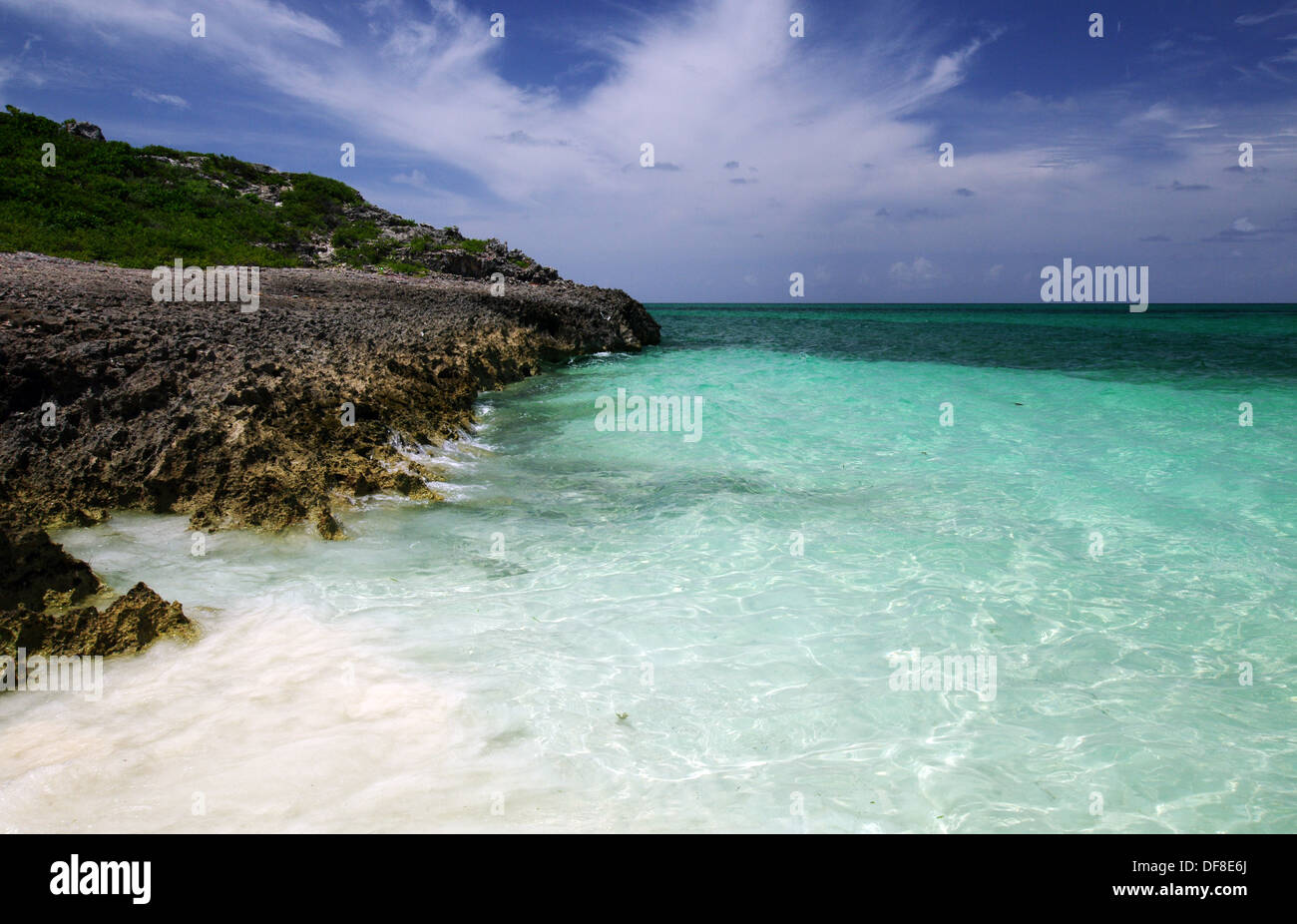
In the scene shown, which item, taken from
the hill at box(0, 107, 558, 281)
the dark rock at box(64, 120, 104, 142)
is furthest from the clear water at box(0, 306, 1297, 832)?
the dark rock at box(64, 120, 104, 142)

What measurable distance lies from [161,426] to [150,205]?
83.3 ft

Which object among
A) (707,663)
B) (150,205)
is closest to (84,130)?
(150,205)

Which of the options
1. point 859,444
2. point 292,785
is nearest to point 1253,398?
point 859,444

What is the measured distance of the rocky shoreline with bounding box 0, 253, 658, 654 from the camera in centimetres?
514

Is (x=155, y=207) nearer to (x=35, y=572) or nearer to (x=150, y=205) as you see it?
(x=150, y=205)

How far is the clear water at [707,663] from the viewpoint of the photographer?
3.77 m

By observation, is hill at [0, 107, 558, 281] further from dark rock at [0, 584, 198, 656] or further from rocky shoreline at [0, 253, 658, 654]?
dark rock at [0, 584, 198, 656]

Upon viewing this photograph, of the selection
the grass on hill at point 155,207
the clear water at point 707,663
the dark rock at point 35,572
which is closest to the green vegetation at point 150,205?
the grass on hill at point 155,207

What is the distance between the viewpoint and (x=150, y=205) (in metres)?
26.9

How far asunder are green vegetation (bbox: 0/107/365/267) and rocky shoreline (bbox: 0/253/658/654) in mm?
8714

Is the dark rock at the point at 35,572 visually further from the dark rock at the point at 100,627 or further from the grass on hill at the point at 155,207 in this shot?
the grass on hill at the point at 155,207

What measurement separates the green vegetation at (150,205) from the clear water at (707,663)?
54.0 feet

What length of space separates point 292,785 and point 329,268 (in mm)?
28750

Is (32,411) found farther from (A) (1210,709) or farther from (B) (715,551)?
(A) (1210,709)
